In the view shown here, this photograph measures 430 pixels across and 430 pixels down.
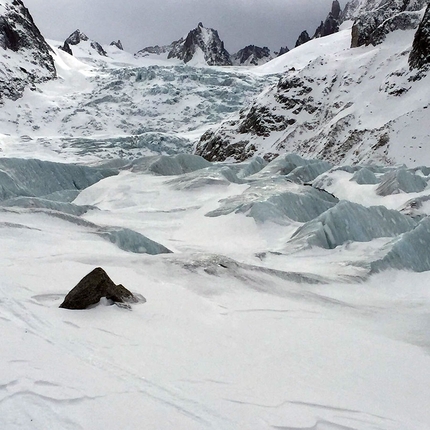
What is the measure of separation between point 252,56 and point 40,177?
12847 centimetres

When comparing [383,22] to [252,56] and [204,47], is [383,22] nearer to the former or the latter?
[204,47]

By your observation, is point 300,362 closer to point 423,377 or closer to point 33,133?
point 423,377

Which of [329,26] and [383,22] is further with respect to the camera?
[329,26]

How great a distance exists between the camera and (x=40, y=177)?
25.8 metres

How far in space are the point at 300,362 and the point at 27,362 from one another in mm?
3091

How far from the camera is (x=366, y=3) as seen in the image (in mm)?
111438

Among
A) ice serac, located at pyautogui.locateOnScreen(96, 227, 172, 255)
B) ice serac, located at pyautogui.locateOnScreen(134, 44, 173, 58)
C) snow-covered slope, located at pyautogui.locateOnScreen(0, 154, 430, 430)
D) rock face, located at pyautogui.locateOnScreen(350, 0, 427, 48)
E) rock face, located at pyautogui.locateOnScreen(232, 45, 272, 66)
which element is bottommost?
snow-covered slope, located at pyautogui.locateOnScreen(0, 154, 430, 430)

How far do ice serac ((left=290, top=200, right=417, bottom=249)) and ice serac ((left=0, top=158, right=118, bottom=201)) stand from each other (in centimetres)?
1432

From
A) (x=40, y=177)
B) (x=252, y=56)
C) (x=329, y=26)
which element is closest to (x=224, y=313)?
(x=40, y=177)

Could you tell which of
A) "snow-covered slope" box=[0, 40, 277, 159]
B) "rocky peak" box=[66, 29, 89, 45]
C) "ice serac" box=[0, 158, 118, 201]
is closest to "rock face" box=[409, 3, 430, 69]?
"ice serac" box=[0, 158, 118, 201]

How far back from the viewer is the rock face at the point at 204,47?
131550mm

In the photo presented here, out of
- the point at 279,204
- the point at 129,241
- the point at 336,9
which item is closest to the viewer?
the point at 129,241

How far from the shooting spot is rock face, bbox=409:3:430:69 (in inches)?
1491

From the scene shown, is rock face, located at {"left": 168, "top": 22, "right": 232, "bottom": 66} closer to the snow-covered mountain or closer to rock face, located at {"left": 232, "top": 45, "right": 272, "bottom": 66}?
rock face, located at {"left": 232, "top": 45, "right": 272, "bottom": 66}
